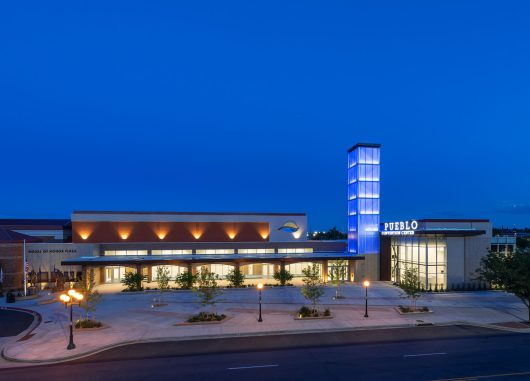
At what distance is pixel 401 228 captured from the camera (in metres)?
49.8

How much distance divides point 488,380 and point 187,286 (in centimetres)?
3670

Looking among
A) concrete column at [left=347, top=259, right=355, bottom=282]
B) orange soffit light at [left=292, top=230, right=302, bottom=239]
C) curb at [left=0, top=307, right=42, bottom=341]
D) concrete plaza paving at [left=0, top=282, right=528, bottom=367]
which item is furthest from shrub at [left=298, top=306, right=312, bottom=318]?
orange soffit light at [left=292, top=230, right=302, bottom=239]

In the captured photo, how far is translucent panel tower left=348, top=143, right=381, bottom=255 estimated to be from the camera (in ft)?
181

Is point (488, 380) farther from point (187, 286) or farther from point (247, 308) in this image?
point (187, 286)

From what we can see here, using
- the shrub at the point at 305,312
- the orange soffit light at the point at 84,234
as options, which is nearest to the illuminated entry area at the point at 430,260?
the shrub at the point at 305,312

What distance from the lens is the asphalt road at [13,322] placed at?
2969 cm

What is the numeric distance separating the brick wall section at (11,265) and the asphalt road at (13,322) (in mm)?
10786

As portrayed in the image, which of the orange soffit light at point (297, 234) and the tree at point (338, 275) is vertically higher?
the orange soffit light at point (297, 234)

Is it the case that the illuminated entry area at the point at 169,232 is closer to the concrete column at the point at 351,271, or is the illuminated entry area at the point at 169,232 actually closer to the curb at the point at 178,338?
the concrete column at the point at 351,271

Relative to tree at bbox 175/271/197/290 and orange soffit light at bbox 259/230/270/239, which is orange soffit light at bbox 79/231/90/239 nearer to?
tree at bbox 175/271/197/290

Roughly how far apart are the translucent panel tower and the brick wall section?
47.2m

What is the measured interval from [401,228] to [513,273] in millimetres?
19455

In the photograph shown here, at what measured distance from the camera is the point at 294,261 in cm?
5347

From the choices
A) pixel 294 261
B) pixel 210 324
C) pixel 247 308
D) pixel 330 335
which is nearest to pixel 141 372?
pixel 210 324
